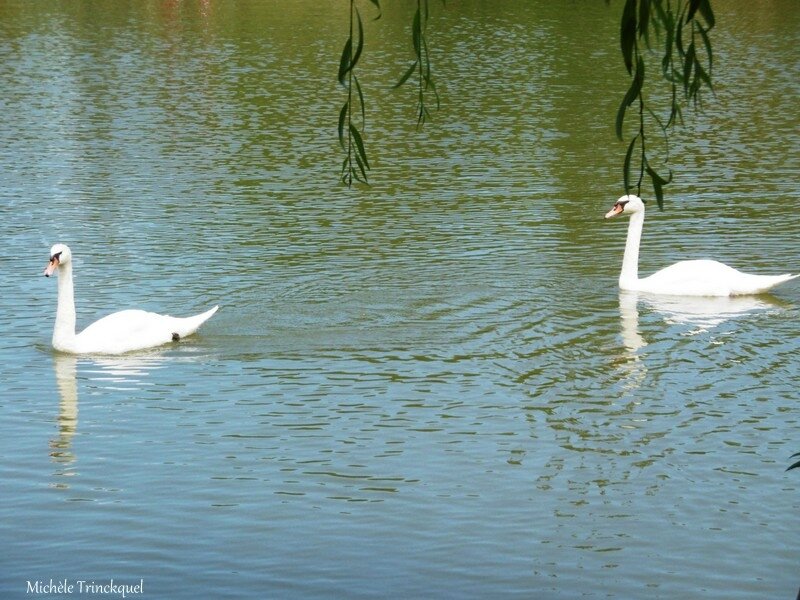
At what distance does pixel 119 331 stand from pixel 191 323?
569mm

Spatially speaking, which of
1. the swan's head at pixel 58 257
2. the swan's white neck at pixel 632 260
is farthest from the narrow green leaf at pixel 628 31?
the swan's white neck at pixel 632 260

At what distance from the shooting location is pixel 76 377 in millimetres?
11344

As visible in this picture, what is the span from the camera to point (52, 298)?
1358 cm

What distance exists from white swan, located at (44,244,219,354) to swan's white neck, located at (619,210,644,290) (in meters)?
3.67

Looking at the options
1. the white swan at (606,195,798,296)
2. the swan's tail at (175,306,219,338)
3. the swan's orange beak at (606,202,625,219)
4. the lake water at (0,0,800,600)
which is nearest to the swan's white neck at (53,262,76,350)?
the lake water at (0,0,800,600)

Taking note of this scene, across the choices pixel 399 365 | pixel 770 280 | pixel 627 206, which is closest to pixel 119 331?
pixel 399 365

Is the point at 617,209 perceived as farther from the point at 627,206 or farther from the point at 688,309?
the point at 688,309

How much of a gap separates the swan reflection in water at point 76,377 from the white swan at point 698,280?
422 centimetres

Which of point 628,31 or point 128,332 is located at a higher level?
point 628,31

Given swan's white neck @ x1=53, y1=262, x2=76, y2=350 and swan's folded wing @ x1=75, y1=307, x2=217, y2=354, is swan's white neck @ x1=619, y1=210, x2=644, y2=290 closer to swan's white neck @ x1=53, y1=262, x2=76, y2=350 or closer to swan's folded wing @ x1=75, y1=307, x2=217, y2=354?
swan's folded wing @ x1=75, y1=307, x2=217, y2=354

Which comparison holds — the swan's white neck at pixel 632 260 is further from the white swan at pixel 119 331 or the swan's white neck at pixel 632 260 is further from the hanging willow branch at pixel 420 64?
the hanging willow branch at pixel 420 64

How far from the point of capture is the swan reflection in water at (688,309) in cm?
1245

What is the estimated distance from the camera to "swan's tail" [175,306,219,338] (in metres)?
11.9

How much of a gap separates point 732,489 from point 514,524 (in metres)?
1.35
